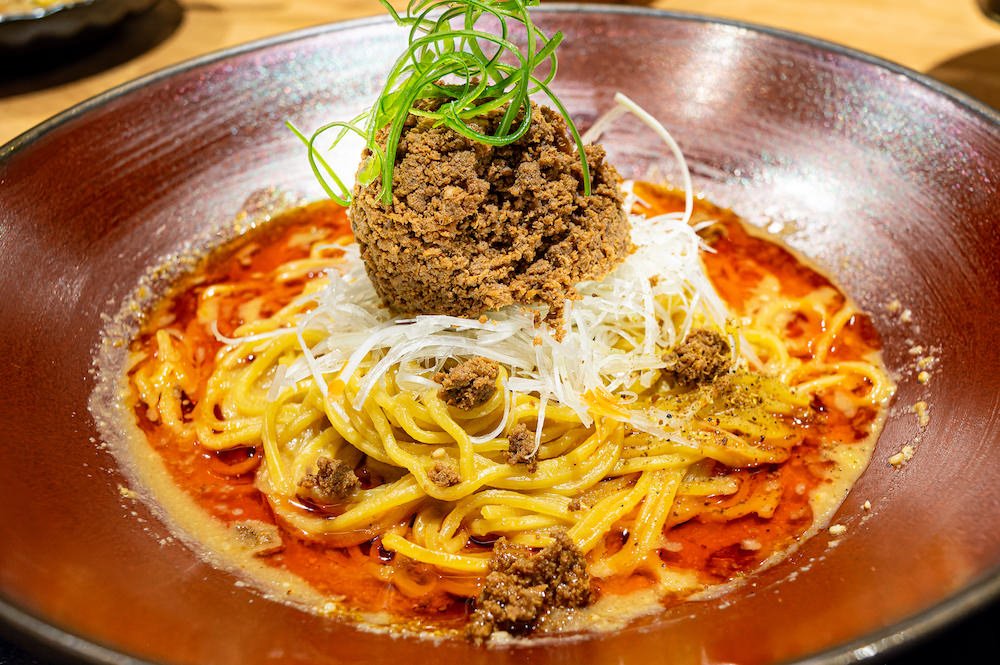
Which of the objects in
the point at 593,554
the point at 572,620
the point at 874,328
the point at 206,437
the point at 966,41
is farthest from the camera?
the point at 966,41

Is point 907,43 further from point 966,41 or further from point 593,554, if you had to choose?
point 593,554

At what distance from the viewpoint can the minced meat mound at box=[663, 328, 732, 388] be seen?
271cm

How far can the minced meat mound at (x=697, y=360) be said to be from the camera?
107 inches

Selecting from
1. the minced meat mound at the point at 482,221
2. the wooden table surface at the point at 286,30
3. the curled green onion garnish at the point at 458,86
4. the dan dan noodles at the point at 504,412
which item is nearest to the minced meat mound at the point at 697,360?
the dan dan noodles at the point at 504,412

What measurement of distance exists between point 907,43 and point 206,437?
5.10m

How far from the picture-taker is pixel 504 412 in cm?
264

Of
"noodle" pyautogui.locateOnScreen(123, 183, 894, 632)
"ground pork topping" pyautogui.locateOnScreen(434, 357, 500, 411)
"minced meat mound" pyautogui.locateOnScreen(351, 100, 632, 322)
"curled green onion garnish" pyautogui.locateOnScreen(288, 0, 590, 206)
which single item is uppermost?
"curled green onion garnish" pyautogui.locateOnScreen(288, 0, 590, 206)

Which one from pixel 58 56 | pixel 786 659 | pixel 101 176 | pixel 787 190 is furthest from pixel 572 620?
pixel 58 56

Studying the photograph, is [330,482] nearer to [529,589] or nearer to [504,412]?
[504,412]

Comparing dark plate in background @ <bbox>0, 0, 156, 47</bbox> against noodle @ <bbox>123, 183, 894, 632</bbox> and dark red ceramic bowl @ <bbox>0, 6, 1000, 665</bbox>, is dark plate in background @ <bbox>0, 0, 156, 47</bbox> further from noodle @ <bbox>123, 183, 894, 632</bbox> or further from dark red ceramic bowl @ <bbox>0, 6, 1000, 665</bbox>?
noodle @ <bbox>123, 183, 894, 632</bbox>

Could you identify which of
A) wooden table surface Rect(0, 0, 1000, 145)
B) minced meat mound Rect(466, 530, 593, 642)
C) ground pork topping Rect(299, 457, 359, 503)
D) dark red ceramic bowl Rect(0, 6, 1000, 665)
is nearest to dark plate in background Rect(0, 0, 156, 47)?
wooden table surface Rect(0, 0, 1000, 145)

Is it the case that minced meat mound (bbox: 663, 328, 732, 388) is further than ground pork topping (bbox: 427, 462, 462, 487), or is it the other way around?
minced meat mound (bbox: 663, 328, 732, 388)

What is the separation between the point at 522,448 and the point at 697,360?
0.71 metres

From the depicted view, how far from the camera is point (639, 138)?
3902mm
